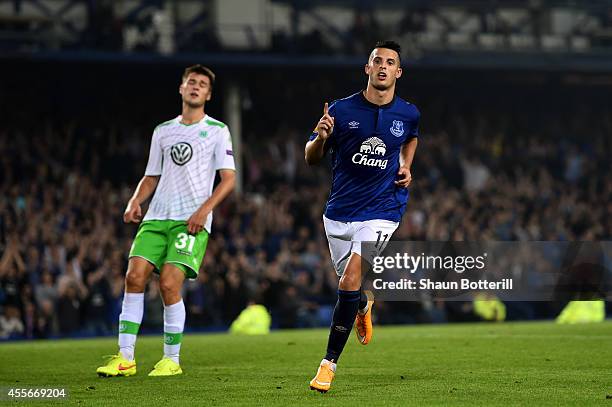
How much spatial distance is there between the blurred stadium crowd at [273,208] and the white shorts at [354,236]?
1192cm

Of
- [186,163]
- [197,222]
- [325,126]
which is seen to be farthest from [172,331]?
[325,126]

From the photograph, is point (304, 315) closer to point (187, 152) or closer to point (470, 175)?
point (470, 175)

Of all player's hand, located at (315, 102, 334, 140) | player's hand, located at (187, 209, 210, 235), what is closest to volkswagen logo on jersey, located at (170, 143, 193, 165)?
player's hand, located at (187, 209, 210, 235)

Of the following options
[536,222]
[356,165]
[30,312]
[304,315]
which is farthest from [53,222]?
[356,165]

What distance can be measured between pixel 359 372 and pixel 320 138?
2218mm

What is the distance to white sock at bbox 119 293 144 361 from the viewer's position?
360 inches

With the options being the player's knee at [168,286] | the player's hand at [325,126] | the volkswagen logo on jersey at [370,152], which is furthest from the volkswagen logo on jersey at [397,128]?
the player's knee at [168,286]

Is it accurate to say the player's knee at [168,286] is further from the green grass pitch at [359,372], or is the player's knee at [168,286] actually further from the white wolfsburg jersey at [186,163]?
the green grass pitch at [359,372]

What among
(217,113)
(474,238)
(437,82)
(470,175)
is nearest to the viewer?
(474,238)

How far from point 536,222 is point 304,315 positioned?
7.16 m

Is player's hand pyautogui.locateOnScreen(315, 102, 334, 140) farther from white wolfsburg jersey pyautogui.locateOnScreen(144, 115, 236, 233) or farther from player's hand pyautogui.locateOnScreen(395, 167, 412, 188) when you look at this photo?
white wolfsburg jersey pyautogui.locateOnScreen(144, 115, 236, 233)

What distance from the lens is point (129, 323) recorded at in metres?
9.16

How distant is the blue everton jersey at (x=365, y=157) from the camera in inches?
325

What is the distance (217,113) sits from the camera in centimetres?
3050
